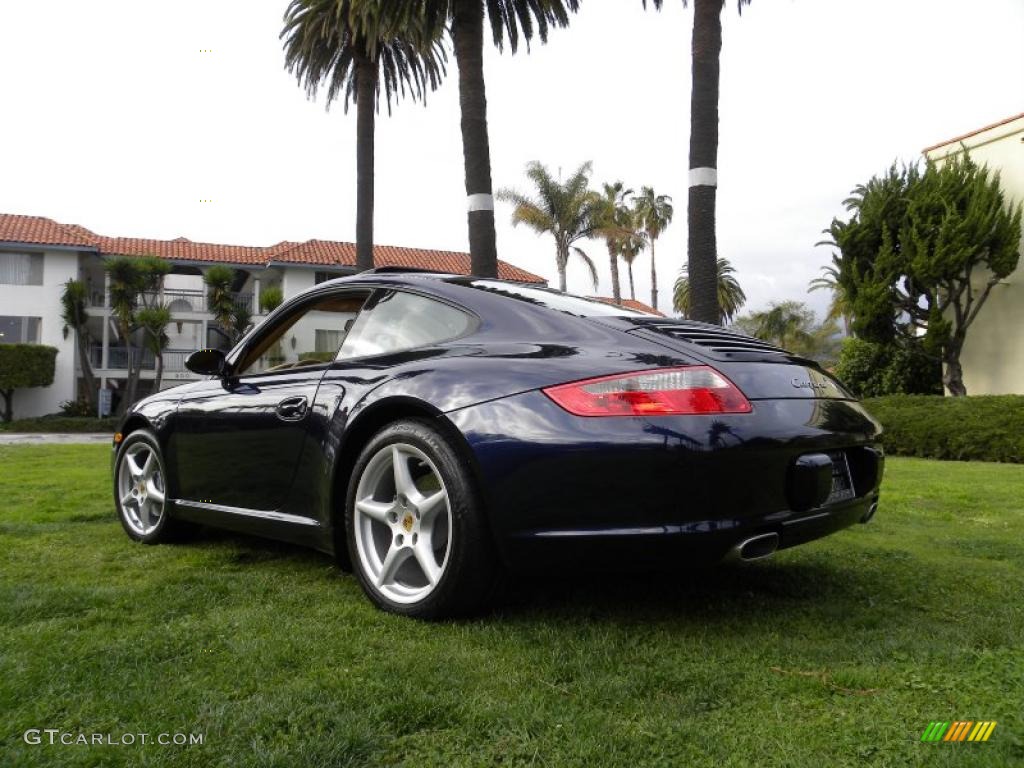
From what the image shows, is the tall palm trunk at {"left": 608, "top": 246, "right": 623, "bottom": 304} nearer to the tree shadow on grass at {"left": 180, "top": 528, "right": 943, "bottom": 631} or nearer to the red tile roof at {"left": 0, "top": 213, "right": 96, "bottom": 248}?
the red tile roof at {"left": 0, "top": 213, "right": 96, "bottom": 248}

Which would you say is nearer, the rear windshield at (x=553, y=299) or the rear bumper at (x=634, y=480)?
the rear bumper at (x=634, y=480)

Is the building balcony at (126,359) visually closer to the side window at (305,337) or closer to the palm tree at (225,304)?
the palm tree at (225,304)

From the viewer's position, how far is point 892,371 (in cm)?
2067

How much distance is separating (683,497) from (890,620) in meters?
1.03

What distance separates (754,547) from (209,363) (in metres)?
2.69

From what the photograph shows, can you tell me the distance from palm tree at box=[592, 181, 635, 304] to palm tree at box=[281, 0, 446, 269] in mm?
21966

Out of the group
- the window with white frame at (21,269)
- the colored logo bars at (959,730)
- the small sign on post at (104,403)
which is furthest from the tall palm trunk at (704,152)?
the window with white frame at (21,269)

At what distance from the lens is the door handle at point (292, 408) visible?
126 inches

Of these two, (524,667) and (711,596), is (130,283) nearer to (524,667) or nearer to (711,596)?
(711,596)

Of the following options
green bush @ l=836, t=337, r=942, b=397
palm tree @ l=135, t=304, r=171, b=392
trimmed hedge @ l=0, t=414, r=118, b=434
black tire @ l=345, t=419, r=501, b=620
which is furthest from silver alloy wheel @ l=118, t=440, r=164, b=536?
palm tree @ l=135, t=304, r=171, b=392

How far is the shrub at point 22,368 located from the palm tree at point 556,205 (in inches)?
848

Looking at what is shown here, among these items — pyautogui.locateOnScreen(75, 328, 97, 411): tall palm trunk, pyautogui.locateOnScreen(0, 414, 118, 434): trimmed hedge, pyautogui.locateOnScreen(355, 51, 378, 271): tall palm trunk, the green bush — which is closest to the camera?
pyautogui.locateOnScreen(355, 51, 378, 271): tall palm trunk

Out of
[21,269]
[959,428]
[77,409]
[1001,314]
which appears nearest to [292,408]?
[959,428]

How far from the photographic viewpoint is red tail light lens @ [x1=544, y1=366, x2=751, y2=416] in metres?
2.36
